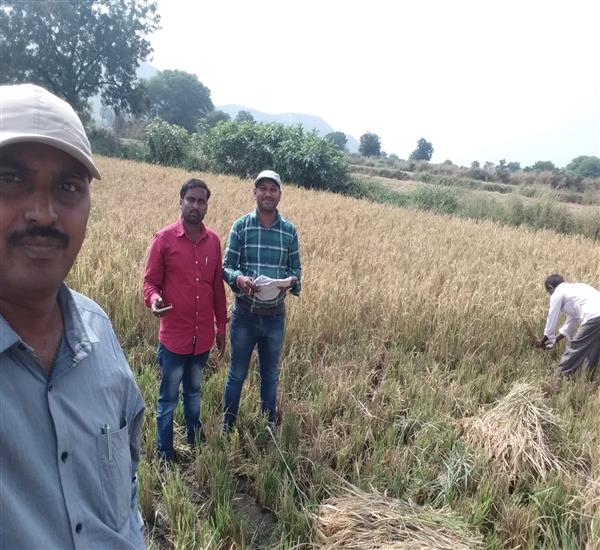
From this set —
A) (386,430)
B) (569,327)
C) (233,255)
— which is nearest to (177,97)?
(569,327)

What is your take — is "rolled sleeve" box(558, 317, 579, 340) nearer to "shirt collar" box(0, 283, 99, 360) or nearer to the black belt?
the black belt

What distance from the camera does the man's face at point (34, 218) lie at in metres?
0.91

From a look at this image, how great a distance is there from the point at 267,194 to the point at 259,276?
1.75 feet

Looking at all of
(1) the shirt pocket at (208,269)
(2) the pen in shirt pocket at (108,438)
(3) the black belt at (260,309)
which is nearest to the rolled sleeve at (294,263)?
(3) the black belt at (260,309)

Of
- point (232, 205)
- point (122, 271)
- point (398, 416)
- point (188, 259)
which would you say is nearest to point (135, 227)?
point (122, 271)

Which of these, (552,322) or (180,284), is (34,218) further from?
(552,322)

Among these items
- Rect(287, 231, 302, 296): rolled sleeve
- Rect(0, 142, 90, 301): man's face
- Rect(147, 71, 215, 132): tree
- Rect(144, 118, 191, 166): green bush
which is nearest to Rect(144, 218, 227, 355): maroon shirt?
Rect(287, 231, 302, 296): rolled sleeve

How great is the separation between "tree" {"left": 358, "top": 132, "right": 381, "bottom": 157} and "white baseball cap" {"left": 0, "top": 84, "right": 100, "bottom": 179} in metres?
56.7

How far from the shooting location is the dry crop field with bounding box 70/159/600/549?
234 centimetres

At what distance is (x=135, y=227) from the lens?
23.8ft

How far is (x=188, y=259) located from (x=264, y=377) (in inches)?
38.7

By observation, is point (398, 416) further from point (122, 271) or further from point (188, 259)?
point (122, 271)

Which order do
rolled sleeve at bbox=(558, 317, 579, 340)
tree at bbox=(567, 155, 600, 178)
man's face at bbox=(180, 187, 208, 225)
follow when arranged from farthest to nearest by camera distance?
1. tree at bbox=(567, 155, 600, 178)
2. rolled sleeve at bbox=(558, 317, 579, 340)
3. man's face at bbox=(180, 187, 208, 225)

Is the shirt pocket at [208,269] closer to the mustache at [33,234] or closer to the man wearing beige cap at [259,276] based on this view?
the man wearing beige cap at [259,276]
